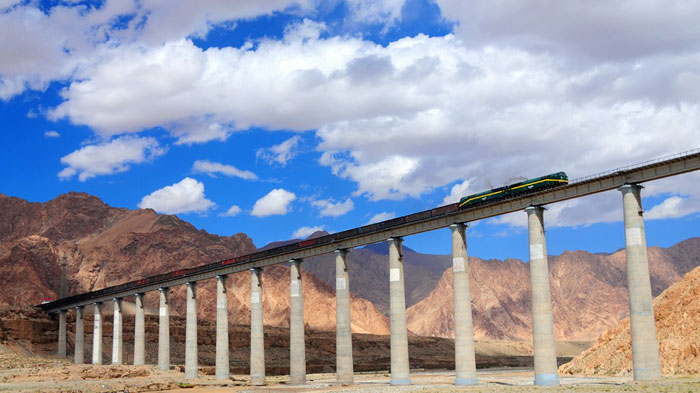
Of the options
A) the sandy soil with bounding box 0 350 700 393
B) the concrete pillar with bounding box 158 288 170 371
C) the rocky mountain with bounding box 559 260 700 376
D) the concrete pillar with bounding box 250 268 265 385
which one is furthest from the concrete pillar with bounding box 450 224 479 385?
the concrete pillar with bounding box 158 288 170 371

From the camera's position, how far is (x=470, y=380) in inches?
2315

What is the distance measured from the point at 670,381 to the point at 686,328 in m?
14.9

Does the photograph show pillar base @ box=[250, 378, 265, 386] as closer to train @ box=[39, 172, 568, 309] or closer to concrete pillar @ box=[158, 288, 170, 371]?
train @ box=[39, 172, 568, 309]

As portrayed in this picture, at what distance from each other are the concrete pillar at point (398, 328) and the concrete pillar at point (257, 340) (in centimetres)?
2052

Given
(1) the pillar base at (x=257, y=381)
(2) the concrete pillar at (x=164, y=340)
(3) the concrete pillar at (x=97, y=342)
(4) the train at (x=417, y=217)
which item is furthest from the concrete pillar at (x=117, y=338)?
(1) the pillar base at (x=257, y=381)

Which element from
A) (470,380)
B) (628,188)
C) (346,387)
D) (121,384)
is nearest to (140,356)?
(121,384)

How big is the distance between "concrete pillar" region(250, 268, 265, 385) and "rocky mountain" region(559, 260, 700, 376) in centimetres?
3059

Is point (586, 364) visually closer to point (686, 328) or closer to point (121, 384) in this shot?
point (686, 328)

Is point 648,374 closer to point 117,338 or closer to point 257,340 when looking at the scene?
point 257,340

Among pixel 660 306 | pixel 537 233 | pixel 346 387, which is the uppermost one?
pixel 537 233

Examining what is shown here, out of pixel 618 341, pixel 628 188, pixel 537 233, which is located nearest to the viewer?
pixel 628 188

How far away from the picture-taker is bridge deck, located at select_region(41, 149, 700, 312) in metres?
47.6

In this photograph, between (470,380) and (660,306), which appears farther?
(660,306)

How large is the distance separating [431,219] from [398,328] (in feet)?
31.7
